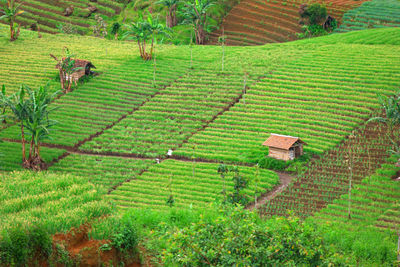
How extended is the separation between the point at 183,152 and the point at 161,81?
19964 millimetres

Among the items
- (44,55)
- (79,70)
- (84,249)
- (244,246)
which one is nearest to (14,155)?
(79,70)

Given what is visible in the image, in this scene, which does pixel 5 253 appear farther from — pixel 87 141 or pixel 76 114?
pixel 76 114

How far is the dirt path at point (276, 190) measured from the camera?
4741 cm

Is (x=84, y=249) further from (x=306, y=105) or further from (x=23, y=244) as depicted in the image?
(x=306, y=105)

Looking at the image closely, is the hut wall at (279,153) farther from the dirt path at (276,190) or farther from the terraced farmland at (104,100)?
the terraced farmland at (104,100)

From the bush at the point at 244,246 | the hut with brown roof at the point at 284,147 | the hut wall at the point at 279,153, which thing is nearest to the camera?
the bush at the point at 244,246

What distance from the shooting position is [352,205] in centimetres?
4606

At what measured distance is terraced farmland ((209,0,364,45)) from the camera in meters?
101

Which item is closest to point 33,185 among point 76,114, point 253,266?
point 253,266

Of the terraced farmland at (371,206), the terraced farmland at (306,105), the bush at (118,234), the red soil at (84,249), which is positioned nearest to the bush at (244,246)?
the bush at (118,234)

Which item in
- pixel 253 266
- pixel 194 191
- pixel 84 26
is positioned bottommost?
pixel 194 191

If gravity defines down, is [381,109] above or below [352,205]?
above

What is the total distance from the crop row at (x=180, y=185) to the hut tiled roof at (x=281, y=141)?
2.96 m

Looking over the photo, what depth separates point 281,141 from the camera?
54938mm
